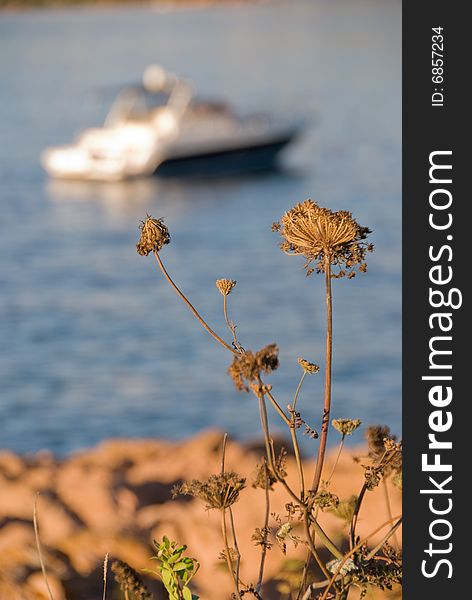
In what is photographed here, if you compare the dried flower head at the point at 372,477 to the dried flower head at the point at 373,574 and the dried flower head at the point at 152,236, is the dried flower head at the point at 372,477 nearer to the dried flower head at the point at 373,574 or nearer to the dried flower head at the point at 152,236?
the dried flower head at the point at 373,574

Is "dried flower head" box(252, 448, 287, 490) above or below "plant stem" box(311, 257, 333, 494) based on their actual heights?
below

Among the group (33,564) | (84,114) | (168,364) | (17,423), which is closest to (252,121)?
(84,114)

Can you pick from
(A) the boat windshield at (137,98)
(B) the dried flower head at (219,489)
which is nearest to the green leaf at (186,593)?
(B) the dried flower head at (219,489)

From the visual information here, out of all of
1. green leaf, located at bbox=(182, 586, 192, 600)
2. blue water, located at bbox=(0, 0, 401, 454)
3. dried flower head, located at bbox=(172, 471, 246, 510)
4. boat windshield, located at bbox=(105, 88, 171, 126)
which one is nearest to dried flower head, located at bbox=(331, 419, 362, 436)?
dried flower head, located at bbox=(172, 471, 246, 510)

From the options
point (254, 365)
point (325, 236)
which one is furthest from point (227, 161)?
point (254, 365)

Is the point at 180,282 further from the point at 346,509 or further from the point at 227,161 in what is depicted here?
the point at 346,509

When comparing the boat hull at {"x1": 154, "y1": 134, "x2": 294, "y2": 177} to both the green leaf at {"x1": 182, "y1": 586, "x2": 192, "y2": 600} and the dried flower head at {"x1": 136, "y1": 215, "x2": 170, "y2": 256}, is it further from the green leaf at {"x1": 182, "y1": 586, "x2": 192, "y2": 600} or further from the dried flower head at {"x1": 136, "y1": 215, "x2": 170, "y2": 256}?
the dried flower head at {"x1": 136, "y1": 215, "x2": 170, "y2": 256}

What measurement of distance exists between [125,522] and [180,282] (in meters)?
21.6

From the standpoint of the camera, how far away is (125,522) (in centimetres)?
568

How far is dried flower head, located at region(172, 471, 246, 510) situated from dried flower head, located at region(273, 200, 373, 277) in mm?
463

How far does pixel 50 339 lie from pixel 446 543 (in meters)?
20.8

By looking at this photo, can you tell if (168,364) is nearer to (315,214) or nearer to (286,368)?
(286,368)

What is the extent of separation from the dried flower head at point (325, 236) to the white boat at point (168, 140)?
121 feet

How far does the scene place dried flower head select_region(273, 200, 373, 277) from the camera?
276 cm
